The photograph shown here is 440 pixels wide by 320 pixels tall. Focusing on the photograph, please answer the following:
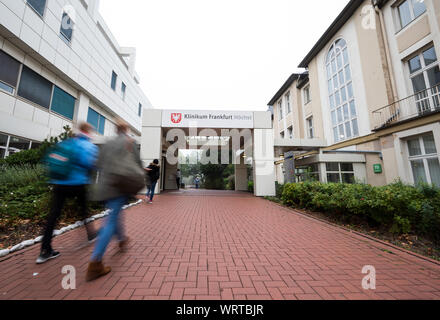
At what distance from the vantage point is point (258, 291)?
1.79m

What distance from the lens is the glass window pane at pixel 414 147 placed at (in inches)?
330

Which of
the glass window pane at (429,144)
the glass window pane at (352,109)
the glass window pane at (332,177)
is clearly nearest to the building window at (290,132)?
the glass window pane at (352,109)

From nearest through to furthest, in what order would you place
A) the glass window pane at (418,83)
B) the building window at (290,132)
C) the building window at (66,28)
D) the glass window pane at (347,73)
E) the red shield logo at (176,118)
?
the glass window pane at (418,83) → the red shield logo at (176,118) → the building window at (66,28) → the glass window pane at (347,73) → the building window at (290,132)

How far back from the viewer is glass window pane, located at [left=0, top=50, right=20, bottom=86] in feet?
Result: 26.8

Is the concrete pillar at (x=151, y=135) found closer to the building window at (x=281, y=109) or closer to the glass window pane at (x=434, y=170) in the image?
the glass window pane at (x=434, y=170)

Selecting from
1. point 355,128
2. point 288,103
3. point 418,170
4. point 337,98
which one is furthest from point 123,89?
point 418,170

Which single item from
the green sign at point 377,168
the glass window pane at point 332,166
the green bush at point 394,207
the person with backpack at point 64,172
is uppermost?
the glass window pane at point 332,166

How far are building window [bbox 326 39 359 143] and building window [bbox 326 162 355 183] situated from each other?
2100mm

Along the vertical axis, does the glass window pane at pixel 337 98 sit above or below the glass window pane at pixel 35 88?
above

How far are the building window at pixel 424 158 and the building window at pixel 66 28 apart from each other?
21.2 metres

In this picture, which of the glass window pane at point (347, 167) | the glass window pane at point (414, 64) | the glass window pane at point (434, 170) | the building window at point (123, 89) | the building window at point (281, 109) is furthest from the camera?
the building window at point (281, 109)

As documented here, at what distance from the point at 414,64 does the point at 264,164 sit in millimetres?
9048

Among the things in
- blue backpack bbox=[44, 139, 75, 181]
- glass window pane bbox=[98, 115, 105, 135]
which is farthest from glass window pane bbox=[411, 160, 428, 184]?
glass window pane bbox=[98, 115, 105, 135]

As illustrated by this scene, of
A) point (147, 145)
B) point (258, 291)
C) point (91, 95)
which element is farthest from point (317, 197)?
point (91, 95)
